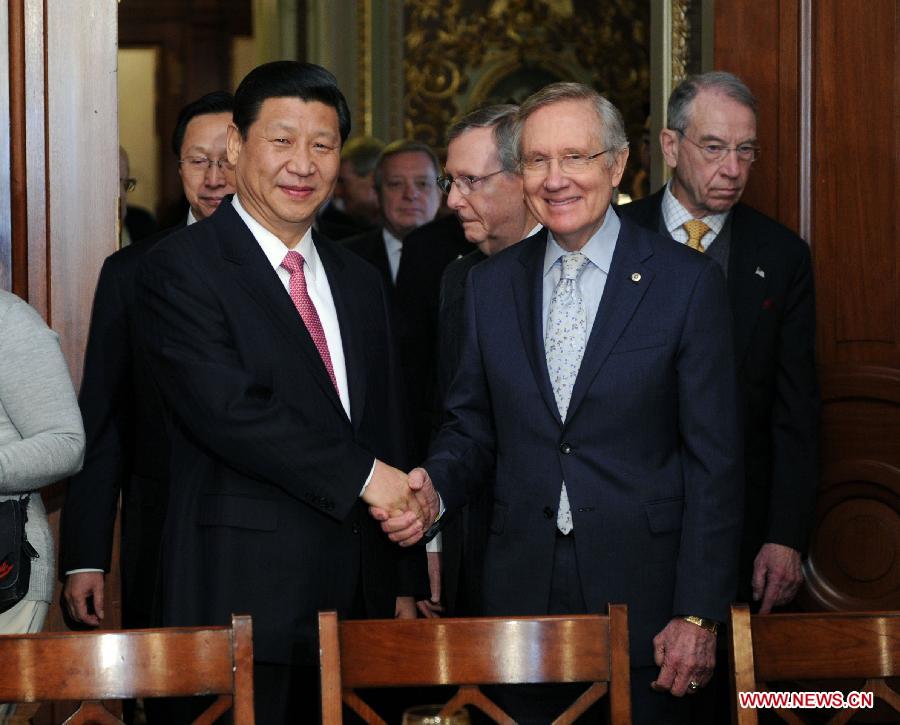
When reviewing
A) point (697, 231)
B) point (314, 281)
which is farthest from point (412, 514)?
point (697, 231)

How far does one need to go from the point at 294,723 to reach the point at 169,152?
6902 mm

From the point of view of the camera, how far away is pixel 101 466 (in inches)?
126

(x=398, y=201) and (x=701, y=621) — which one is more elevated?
(x=398, y=201)

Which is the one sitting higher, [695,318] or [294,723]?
[695,318]

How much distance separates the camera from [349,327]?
2826 millimetres

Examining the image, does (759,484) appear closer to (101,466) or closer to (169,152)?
(101,466)

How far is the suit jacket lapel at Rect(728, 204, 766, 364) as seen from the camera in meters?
3.52

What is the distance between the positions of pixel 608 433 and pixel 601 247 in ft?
1.26

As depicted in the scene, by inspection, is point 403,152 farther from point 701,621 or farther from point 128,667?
point 128,667

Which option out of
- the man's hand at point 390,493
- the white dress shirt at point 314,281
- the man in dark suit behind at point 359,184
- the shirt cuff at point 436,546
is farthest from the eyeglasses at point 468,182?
the man in dark suit behind at point 359,184

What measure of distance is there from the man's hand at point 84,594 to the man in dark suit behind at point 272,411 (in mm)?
580

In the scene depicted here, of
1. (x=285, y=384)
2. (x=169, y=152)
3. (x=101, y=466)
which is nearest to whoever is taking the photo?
(x=285, y=384)

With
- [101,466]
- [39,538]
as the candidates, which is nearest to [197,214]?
[101,466]

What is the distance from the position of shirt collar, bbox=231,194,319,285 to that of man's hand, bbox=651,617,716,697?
97 cm
